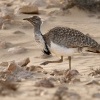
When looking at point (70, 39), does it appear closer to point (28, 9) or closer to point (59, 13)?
point (28, 9)

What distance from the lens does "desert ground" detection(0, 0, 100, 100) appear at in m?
6.93

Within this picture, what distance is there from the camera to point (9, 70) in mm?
8625

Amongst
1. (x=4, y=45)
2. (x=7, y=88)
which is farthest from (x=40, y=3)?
(x=7, y=88)

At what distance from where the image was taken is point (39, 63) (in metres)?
10.8

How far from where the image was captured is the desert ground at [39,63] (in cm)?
693

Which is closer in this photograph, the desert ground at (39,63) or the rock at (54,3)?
the desert ground at (39,63)

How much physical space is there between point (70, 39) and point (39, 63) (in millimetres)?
1586

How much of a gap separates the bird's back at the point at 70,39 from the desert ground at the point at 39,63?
470 mm

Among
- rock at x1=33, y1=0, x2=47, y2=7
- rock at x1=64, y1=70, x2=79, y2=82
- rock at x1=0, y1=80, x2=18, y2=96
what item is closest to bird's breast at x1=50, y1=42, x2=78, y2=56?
rock at x1=64, y1=70, x2=79, y2=82

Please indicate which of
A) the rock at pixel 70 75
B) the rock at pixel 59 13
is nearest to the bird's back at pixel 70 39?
the rock at pixel 70 75

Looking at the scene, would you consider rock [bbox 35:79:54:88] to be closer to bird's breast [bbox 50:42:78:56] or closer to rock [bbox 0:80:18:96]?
rock [bbox 0:80:18:96]

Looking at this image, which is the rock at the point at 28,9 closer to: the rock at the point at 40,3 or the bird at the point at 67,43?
the rock at the point at 40,3

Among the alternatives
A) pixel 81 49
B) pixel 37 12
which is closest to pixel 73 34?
pixel 81 49

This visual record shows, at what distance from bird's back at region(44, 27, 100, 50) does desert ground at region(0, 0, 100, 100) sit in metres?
0.47
